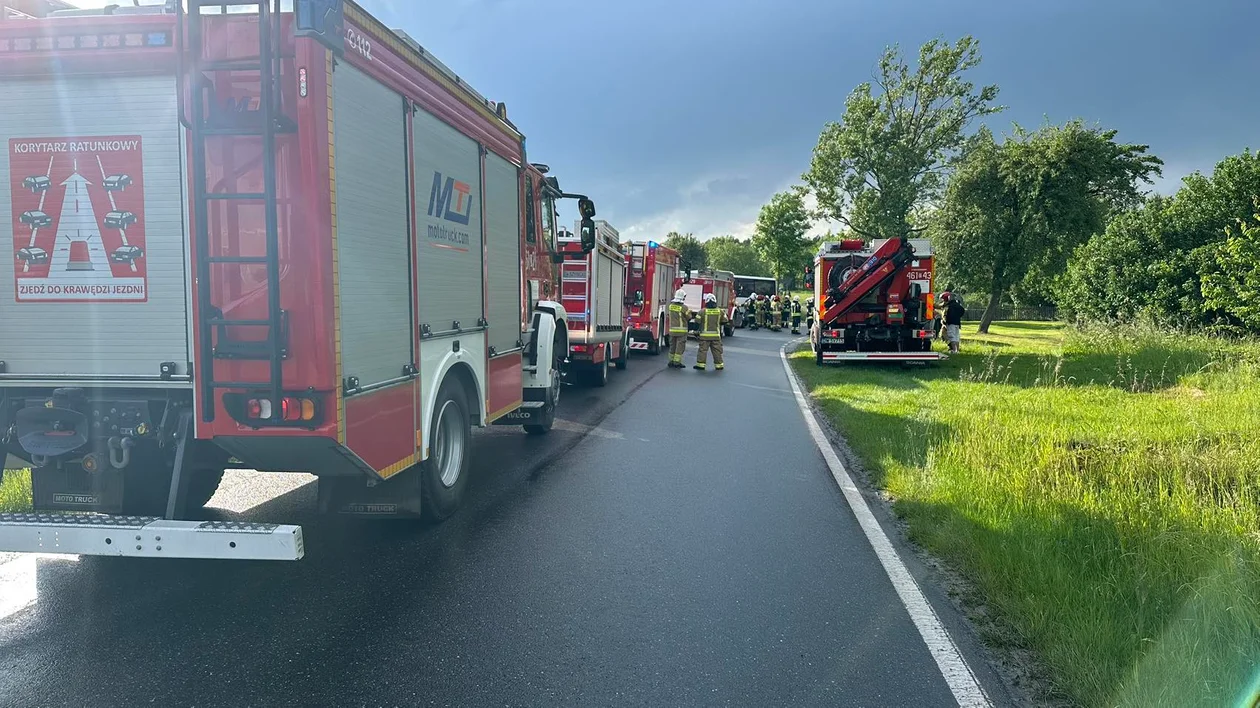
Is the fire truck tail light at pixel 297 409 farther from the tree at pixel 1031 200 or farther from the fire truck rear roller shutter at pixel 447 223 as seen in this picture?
the tree at pixel 1031 200

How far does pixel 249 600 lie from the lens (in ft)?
13.8

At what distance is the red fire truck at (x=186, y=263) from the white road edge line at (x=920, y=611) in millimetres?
3025

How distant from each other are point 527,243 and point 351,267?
3.86 metres

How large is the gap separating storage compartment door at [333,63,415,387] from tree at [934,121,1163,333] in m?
26.0

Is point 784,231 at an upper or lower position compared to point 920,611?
upper

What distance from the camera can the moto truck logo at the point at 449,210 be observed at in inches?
210

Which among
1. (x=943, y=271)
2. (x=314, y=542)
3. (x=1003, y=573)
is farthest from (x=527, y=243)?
(x=943, y=271)

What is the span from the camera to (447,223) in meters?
5.57

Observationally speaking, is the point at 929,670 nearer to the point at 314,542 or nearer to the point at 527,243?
the point at 314,542

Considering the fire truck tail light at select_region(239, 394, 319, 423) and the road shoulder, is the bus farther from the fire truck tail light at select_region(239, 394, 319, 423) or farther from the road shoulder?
the fire truck tail light at select_region(239, 394, 319, 423)

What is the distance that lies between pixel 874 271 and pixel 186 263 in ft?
49.0

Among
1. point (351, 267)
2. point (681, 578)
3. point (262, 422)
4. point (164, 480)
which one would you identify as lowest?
point (681, 578)

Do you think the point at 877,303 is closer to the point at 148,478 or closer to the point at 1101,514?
the point at 1101,514

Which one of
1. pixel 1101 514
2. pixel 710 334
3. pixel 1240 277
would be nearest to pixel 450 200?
pixel 1101 514
